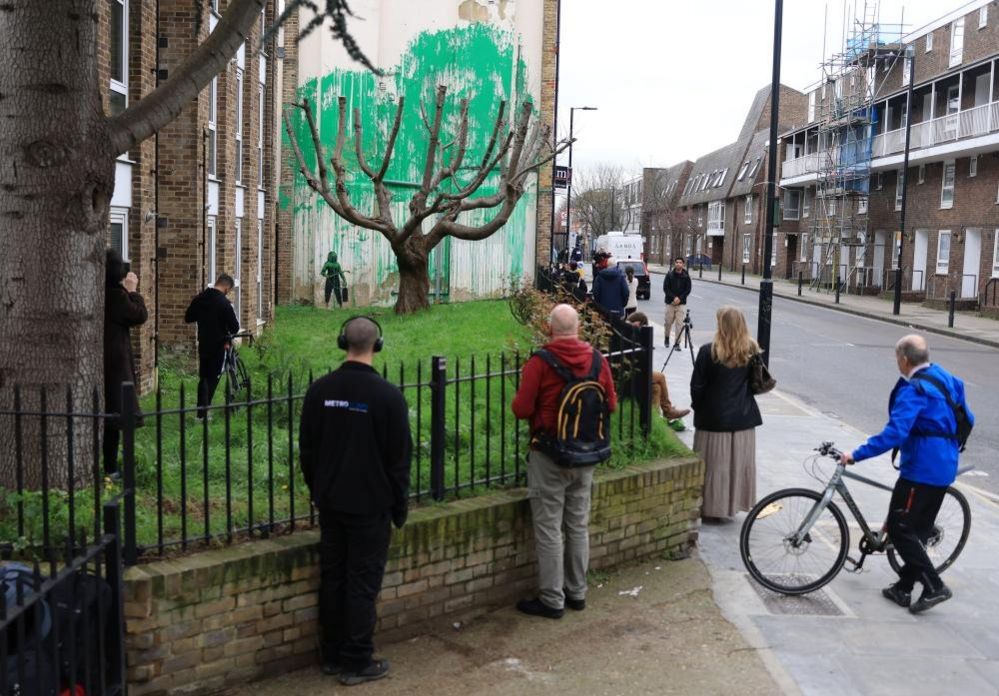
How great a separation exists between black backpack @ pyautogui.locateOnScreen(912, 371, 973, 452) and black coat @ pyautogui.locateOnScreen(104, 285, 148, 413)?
5.38 meters

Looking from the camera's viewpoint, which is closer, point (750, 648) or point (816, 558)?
point (750, 648)

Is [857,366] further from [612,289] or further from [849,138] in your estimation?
[849,138]

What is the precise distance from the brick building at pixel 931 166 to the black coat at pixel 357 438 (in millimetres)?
32147

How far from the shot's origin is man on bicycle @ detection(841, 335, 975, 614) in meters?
6.22

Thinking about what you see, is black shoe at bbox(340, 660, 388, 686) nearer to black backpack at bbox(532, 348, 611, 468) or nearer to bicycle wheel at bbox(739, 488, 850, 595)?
black backpack at bbox(532, 348, 611, 468)

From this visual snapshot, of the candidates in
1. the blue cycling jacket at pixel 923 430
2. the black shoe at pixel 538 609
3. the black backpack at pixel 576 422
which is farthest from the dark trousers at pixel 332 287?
the blue cycling jacket at pixel 923 430

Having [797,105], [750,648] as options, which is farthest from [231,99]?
[797,105]

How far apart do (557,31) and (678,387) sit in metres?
16.1

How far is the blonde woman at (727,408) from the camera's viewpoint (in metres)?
7.78

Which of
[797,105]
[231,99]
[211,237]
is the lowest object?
[211,237]

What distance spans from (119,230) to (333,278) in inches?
546

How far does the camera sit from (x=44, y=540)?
4984 millimetres

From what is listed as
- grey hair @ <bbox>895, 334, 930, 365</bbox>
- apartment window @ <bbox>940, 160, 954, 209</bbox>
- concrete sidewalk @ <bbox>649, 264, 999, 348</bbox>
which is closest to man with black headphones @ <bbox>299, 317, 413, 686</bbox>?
grey hair @ <bbox>895, 334, 930, 365</bbox>

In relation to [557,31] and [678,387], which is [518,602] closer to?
[678,387]
